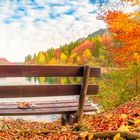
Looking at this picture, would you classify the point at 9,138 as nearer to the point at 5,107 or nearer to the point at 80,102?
the point at 5,107

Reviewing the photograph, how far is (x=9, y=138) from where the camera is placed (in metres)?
6.30

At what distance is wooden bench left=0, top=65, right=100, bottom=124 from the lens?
6762mm

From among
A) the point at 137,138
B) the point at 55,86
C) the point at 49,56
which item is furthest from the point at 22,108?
the point at 49,56

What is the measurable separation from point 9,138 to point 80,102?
1.91 m

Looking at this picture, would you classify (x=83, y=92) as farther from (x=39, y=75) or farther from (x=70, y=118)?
(x=39, y=75)

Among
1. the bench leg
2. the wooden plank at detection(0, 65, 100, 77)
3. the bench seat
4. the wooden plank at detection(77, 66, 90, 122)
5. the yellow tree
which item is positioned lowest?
the yellow tree

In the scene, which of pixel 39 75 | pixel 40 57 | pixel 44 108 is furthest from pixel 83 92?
pixel 40 57

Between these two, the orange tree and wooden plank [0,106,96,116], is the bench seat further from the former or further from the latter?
the orange tree

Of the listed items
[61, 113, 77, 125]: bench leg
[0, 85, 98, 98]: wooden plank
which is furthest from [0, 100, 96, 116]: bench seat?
[0, 85, 98, 98]: wooden plank

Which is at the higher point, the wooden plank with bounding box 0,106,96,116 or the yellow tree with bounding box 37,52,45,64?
the wooden plank with bounding box 0,106,96,116

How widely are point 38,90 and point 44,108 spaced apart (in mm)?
805

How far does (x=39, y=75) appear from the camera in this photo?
6855 millimetres

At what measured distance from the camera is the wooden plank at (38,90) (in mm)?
6914

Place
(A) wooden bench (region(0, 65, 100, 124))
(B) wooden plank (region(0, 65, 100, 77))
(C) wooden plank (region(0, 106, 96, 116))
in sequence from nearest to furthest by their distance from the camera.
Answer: (B) wooden plank (region(0, 65, 100, 77)) < (A) wooden bench (region(0, 65, 100, 124)) < (C) wooden plank (region(0, 106, 96, 116))
